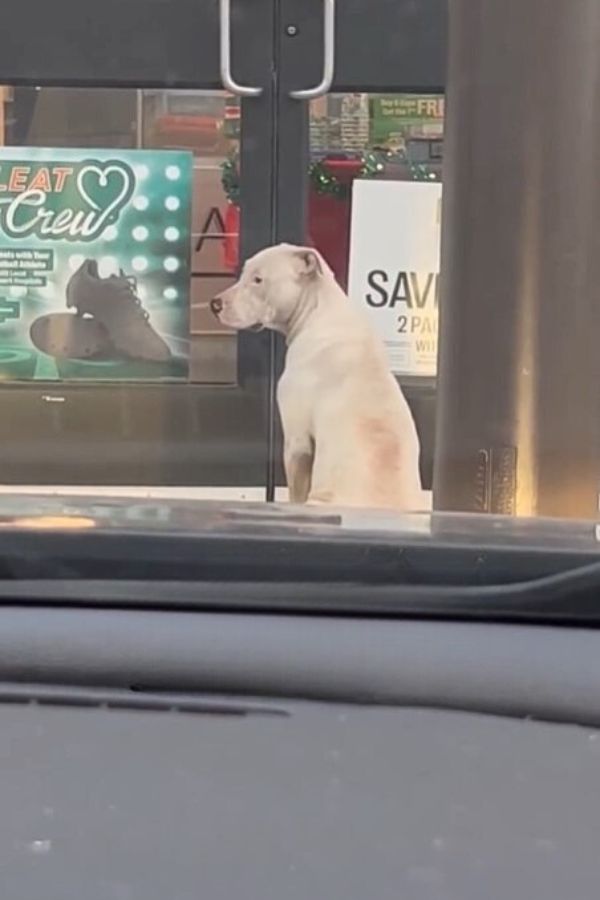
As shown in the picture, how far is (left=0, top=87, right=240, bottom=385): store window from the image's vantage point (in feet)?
15.0

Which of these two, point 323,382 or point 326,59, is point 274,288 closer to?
point 323,382

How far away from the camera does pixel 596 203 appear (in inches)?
120

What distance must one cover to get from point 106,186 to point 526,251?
191 centimetres

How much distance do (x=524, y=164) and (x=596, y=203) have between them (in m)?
0.15

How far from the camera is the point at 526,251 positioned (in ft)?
9.91

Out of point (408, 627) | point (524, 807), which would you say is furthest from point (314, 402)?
point (524, 807)

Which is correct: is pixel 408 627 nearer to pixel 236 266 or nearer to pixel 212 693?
pixel 212 693

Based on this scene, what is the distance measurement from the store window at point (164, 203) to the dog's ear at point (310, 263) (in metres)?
0.21

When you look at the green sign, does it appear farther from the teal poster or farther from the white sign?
the teal poster

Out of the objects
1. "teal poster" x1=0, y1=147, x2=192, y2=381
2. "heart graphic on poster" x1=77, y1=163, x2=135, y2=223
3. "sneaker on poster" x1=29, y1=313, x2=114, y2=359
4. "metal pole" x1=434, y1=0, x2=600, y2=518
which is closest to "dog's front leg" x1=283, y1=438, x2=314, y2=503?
"teal poster" x1=0, y1=147, x2=192, y2=381

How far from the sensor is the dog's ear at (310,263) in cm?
454

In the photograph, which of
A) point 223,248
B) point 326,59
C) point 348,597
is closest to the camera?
point 348,597

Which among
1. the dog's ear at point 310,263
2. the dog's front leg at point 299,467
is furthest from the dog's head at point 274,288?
the dog's front leg at point 299,467

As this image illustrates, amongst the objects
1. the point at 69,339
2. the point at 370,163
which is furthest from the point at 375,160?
the point at 69,339
